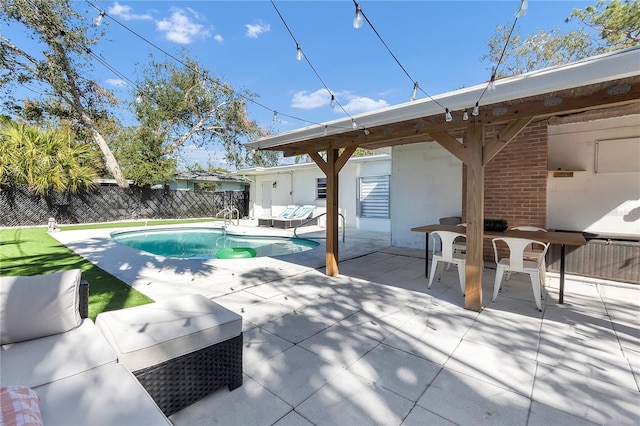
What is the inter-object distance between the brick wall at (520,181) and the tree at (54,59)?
690 inches

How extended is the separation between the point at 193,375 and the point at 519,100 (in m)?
4.23

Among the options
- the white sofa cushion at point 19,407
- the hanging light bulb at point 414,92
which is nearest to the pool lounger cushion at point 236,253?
the hanging light bulb at point 414,92

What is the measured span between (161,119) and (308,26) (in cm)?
Answer: 1628

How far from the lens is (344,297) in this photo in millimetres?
4336

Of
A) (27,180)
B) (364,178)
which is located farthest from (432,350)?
(27,180)

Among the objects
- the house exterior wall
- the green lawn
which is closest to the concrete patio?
the green lawn

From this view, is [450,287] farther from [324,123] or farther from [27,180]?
[27,180]

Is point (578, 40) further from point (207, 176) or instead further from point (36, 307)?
point (207, 176)

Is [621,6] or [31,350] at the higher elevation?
[621,6]

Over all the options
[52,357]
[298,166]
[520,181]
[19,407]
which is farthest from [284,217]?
[19,407]

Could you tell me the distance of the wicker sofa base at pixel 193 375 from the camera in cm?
186

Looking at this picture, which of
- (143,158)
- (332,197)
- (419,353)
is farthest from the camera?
(143,158)

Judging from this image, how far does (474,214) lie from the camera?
3867mm

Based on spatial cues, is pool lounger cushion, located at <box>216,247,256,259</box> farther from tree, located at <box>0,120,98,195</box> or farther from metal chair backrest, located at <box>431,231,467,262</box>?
tree, located at <box>0,120,98,195</box>
